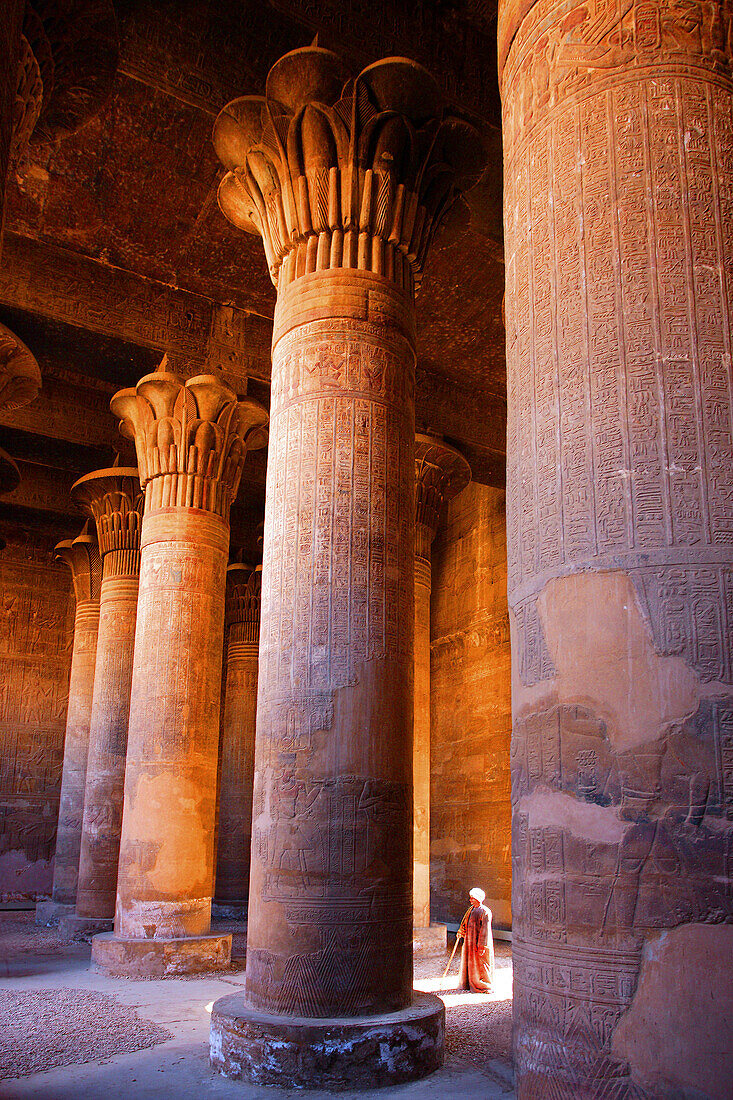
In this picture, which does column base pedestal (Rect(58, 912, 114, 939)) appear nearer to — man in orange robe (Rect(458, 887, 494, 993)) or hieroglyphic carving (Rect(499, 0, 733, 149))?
man in orange robe (Rect(458, 887, 494, 993))

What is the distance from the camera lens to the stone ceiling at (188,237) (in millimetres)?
8055

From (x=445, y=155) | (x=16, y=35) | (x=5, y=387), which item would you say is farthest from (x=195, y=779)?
(x=16, y=35)

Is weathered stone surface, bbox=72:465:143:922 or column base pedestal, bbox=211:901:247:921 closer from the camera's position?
weathered stone surface, bbox=72:465:143:922

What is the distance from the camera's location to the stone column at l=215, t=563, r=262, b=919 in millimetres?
17062

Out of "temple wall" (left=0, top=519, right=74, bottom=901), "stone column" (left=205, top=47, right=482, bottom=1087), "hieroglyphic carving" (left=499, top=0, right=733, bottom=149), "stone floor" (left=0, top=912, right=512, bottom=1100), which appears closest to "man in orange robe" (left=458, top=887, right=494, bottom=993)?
"stone floor" (left=0, top=912, right=512, bottom=1100)

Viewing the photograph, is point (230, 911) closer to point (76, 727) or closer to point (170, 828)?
point (76, 727)

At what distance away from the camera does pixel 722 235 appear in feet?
10.1

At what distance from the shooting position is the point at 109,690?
514 inches

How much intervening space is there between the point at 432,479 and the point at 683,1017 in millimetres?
10448

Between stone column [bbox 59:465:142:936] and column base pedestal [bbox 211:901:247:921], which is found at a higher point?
stone column [bbox 59:465:142:936]

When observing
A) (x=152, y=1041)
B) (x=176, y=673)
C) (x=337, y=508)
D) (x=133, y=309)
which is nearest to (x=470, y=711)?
(x=176, y=673)

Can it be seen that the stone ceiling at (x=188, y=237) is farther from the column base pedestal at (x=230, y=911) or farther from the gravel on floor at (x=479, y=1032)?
the column base pedestal at (x=230, y=911)

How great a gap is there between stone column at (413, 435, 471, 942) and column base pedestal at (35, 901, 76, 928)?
233 inches

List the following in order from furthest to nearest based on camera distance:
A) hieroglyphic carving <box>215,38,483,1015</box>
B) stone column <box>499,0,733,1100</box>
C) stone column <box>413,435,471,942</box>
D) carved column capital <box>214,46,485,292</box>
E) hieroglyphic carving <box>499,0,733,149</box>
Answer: stone column <box>413,435,471,942</box> < carved column capital <box>214,46,485,292</box> < hieroglyphic carving <box>215,38,483,1015</box> < hieroglyphic carving <box>499,0,733,149</box> < stone column <box>499,0,733,1100</box>
